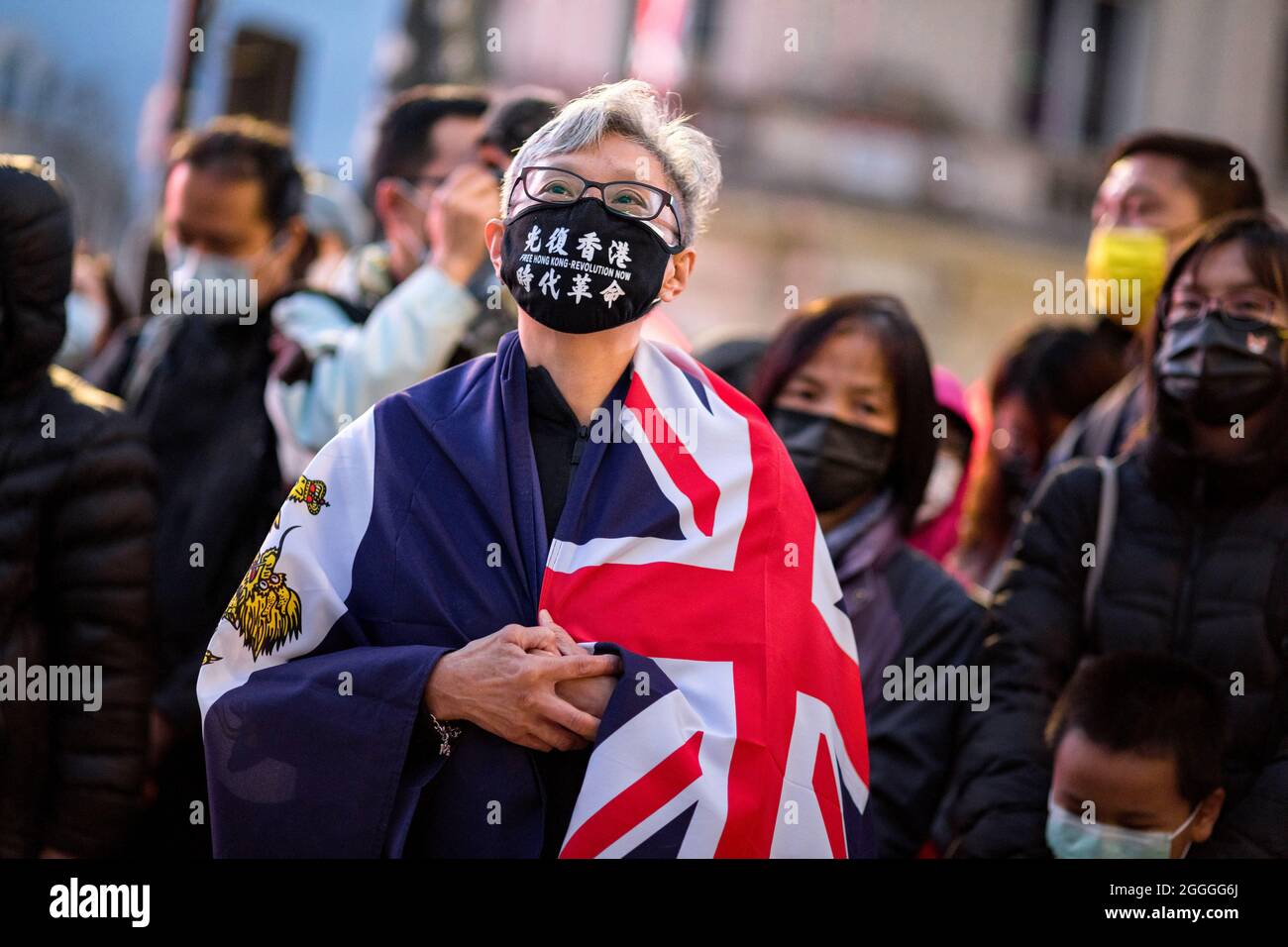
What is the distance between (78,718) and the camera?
375 centimetres

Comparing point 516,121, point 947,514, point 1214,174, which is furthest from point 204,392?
point 1214,174

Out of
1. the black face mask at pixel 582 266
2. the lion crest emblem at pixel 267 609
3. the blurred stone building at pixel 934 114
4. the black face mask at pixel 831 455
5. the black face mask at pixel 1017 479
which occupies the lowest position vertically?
the lion crest emblem at pixel 267 609

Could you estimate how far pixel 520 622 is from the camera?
2.89 m

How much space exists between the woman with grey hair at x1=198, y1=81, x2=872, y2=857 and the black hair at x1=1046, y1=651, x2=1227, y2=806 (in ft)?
2.55

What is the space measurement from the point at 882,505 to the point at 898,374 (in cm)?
33

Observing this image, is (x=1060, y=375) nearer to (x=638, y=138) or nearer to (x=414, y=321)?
(x=414, y=321)

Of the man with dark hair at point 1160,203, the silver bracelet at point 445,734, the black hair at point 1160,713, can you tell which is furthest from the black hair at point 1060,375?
the silver bracelet at point 445,734

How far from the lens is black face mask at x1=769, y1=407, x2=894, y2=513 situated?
396 centimetres

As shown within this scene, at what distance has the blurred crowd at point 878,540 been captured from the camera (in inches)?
143

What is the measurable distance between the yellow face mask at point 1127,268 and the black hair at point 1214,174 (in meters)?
0.20

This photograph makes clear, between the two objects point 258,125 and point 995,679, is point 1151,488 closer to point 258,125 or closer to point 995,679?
point 995,679

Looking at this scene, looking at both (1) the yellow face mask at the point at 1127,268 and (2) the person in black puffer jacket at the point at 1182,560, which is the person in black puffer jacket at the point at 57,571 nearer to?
(2) the person in black puffer jacket at the point at 1182,560

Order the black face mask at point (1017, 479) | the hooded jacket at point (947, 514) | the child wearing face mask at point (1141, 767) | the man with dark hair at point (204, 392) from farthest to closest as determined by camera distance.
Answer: the black face mask at point (1017, 479) < the hooded jacket at point (947, 514) < the man with dark hair at point (204, 392) < the child wearing face mask at point (1141, 767)
